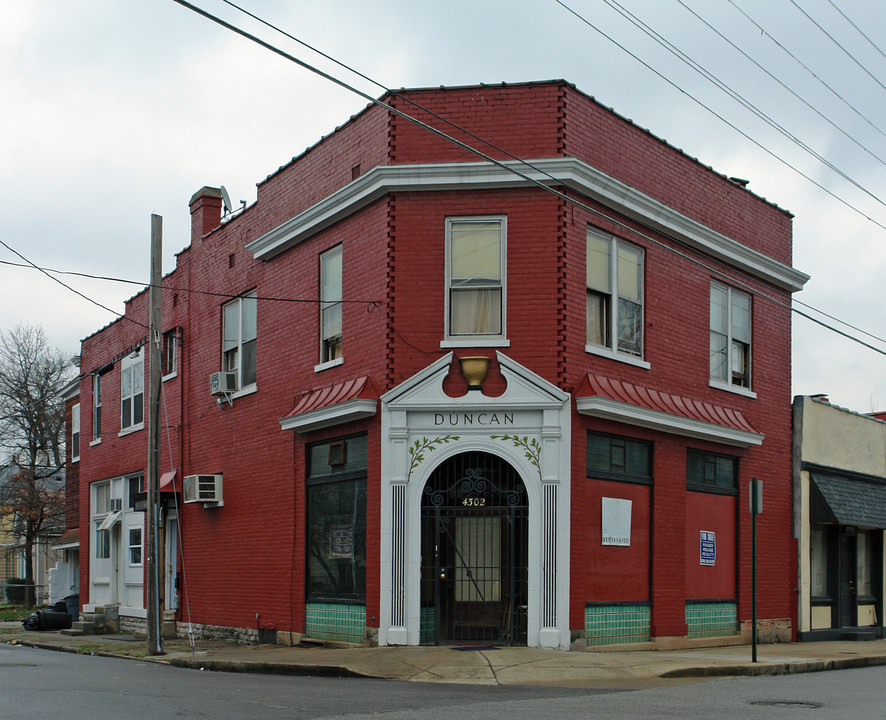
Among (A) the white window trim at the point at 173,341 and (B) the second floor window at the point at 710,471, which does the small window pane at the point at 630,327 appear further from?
(A) the white window trim at the point at 173,341

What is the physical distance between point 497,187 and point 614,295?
2.66 m

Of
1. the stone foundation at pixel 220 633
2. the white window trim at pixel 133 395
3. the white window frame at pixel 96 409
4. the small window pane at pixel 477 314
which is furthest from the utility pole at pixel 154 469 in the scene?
the white window frame at pixel 96 409

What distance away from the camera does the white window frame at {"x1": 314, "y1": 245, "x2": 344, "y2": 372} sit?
18.5 meters

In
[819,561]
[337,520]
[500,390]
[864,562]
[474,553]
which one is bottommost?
[864,562]

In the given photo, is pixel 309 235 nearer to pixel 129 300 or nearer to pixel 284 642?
pixel 284 642

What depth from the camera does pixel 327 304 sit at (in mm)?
18906

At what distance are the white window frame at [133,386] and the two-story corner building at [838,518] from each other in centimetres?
1509

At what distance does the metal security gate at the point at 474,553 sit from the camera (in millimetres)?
16312

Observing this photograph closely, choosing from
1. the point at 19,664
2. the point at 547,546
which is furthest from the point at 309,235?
the point at 19,664

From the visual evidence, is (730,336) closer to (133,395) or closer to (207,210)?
(207,210)

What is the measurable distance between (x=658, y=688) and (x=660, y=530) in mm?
5567

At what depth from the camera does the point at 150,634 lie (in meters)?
18.0

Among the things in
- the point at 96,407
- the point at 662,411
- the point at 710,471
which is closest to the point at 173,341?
the point at 96,407

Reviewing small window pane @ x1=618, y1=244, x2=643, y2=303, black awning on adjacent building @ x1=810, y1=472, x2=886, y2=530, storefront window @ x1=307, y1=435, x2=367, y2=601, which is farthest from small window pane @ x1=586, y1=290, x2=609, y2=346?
black awning on adjacent building @ x1=810, y1=472, x2=886, y2=530
